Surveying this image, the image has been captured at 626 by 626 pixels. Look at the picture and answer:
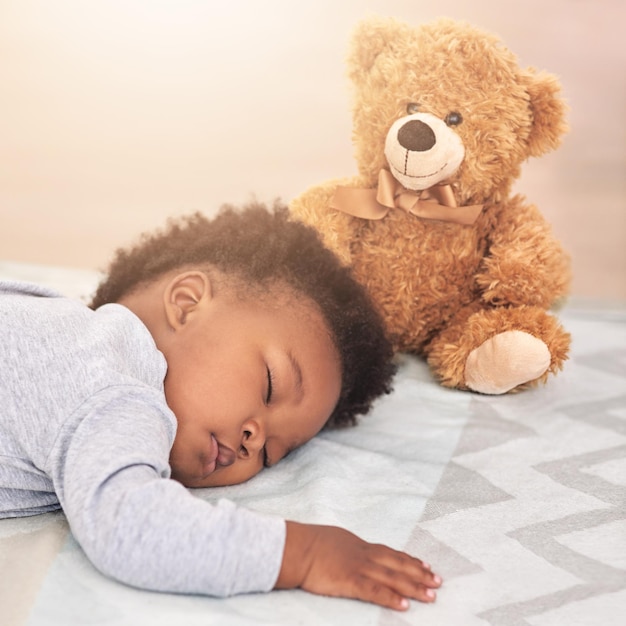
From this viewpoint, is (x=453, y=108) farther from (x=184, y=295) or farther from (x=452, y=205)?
(x=184, y=295)

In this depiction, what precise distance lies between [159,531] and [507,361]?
687 millimetres

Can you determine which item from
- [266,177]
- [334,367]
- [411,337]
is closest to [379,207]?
[411,337]

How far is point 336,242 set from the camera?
128 centimetres

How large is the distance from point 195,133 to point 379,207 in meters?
0.80

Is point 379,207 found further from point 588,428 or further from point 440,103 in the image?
point 588,428

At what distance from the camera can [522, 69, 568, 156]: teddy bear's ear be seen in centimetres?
124

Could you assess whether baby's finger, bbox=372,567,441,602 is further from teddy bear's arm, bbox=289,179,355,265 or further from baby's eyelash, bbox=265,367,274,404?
teddy bear's arm, bbox=289,179,355,265

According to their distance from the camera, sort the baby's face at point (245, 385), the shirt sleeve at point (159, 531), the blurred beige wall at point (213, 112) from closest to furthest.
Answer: the shirt sleeve at point (159, 531)
the baby's face at point (245, 385)
the blurred beige wall at point (213, 112)

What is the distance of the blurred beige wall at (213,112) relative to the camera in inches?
70.2

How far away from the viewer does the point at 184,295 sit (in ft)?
3.22

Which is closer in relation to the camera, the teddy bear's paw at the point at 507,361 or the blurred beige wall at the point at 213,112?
the teddy bear's paw at the point at 507,361

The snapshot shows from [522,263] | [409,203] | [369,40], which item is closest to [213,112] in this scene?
[369,40]

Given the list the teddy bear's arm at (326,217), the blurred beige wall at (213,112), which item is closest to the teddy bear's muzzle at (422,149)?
the teddy bear's arm at (326,217)

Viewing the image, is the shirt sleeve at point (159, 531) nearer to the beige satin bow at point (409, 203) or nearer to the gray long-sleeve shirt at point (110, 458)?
the gray long-sleeve shirt at point (110, 458)
